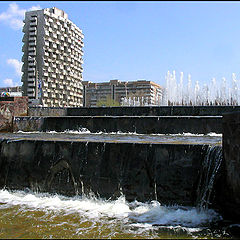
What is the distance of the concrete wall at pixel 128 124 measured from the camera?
9.89 metres

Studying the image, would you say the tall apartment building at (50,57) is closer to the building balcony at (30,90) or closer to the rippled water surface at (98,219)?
the building balcony at (30,90)

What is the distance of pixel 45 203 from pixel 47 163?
3.41ft

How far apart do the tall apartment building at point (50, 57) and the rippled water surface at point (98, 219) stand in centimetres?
6925

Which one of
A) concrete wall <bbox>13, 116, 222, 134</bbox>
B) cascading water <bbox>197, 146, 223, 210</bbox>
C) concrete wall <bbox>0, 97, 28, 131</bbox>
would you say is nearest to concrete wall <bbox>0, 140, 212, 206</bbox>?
cascading water <bbox>197, 146, 223, 210</bbox>

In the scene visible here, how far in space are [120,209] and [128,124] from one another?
217 inches

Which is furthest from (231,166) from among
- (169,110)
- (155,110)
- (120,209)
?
(155,110)

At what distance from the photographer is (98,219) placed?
4816 millimetres

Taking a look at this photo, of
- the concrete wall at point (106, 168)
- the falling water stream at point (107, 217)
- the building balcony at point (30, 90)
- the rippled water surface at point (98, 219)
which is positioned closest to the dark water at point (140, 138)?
the concrete wall at point (106, 168)

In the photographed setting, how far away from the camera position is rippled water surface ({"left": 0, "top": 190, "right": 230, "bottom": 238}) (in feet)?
13.6

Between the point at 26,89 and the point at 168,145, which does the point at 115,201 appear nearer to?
the point at 168,145

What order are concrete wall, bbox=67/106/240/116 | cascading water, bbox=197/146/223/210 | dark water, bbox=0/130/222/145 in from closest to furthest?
cascading water, bbox=197/146/223/210, dark water, bbox=0/130/222/145, concrete wall, bbox=67/106/240/116

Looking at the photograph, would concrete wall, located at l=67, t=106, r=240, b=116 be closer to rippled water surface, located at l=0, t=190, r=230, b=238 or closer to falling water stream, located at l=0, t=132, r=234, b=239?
falling water stream, located at l=0, t=132, r=234, b=239

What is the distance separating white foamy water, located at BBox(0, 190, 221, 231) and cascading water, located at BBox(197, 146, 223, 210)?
0.61ft

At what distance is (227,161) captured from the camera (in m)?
4.88
